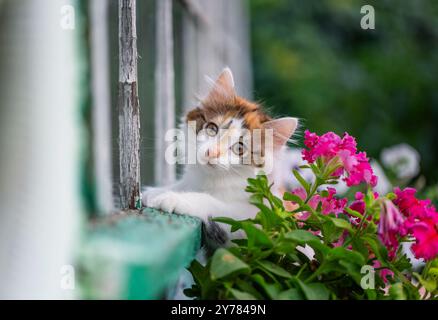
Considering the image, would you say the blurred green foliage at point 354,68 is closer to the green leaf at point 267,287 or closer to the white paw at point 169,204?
the white paw at point 169,204

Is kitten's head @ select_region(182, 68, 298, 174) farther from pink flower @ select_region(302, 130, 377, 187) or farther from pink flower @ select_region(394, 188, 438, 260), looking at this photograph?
pink flower @ select_region(394, 188, 438, 260)

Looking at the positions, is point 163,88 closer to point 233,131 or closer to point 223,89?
point 223,89

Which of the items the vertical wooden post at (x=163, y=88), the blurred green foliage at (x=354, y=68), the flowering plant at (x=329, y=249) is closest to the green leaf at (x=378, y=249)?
the flowering plant at (x=329, y=249)

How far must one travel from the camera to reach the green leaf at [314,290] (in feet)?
3.30

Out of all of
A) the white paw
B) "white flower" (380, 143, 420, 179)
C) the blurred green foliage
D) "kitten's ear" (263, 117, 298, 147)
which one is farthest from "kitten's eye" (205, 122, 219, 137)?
the blurred green foliage

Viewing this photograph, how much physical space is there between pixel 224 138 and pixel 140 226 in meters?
0.48

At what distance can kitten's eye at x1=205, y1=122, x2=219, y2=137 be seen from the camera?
1.48 metres

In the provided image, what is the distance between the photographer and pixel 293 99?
5.23 metres

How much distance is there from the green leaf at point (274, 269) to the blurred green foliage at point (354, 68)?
3.68 meters

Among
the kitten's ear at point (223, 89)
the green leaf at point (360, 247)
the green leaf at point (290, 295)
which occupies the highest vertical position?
the kitten's ear at point (223, 89)

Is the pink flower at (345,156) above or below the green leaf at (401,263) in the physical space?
above

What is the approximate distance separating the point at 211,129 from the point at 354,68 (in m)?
4.31

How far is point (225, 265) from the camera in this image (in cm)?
97
